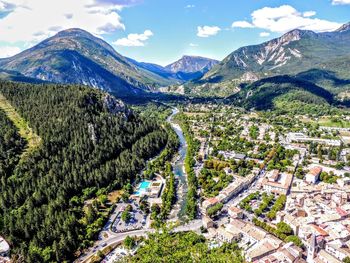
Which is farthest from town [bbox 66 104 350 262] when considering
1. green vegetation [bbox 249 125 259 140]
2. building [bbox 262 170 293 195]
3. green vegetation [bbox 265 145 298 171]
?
green vegetation [bbox 249 125 259 140]

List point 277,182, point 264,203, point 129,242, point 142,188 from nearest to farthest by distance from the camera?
point 129,242, point 264,203, point 277,182, point 142,188

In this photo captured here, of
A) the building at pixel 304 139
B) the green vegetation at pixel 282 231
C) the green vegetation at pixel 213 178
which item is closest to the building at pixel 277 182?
the green vegetation at pixel 213 178

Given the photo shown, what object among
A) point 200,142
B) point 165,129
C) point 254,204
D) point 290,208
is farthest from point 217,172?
point 165,129

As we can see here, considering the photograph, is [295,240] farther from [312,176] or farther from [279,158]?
[279,158]

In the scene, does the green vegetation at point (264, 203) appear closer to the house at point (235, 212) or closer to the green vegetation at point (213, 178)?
the house at point (235, 212)

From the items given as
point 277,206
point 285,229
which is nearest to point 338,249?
point 285,229

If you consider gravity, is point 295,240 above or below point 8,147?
below
